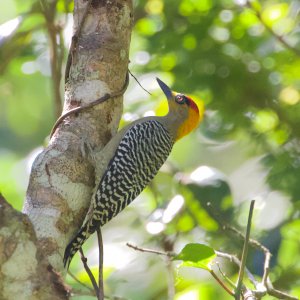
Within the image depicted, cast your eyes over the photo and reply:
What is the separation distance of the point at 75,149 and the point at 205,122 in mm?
1922

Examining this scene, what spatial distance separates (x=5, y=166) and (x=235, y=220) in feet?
6.93

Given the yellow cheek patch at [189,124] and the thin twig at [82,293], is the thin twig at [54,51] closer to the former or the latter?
the yellow cheek patch at [189,124]

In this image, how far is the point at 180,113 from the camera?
16.5 feet

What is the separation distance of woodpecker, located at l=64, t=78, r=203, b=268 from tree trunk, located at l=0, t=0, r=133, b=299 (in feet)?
0.49

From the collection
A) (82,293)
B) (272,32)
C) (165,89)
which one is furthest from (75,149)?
(272,32)

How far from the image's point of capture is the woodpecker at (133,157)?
358cm

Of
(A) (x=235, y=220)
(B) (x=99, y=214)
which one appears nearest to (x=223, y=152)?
(A) (x=235, y=220)

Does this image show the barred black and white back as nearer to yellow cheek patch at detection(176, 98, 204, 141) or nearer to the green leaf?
yellow cheek patch at detection(176, 98, 204, 141)

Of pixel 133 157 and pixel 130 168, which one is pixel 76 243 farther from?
pixel 133 157

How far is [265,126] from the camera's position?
16.2 feet

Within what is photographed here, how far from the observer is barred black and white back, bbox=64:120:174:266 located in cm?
354

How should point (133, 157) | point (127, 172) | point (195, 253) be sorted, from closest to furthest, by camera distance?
1. point (195, 253)
2. point (127, 172)
3. point (133, 157)

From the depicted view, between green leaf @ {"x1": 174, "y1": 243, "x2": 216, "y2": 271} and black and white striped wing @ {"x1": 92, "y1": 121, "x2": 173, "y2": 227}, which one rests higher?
green leaf @ {"x1": 174, "y1": 243, "x2": 216, "y2": 271}

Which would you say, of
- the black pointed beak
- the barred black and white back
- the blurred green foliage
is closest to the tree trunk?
the barred black and white back
